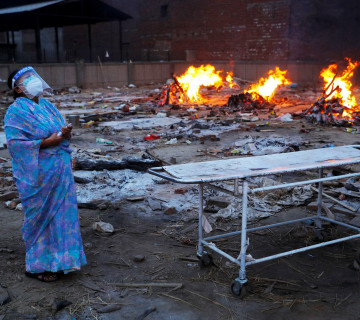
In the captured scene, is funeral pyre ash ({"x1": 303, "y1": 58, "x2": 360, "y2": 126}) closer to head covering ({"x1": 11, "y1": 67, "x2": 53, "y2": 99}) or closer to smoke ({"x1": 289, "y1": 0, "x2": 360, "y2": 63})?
smoke ({"x1": 289, "y1": 0, "x2": 360, "y2": 63})

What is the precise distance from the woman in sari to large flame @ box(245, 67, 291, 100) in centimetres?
1520


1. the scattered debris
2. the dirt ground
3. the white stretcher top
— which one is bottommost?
the dirt ground

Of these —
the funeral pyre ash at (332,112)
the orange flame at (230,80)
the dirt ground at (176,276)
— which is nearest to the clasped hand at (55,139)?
the dirt ground at (176,276)

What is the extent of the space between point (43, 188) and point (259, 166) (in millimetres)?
1852

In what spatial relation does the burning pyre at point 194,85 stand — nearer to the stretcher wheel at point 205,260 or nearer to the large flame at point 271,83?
the large flame at point 271,83

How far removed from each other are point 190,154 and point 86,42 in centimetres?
2721

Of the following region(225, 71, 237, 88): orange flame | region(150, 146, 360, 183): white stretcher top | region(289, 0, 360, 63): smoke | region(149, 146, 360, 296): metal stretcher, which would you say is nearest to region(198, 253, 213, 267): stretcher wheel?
region(149, 146, 360, 296): metal stretcher

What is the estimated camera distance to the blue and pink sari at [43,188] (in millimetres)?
3502

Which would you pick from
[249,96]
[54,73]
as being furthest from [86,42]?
[249,96]

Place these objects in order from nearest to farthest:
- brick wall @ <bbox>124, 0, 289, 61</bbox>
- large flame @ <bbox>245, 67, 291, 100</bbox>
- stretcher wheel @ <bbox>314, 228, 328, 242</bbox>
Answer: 1. stretcher wheel @ <bbox>314, 228, 328, 242</bbox>
2. large flame @ <bbox>245, 67, 291, 100</bbox>
3. brick wall @ <bbox>124, 0, 289, 61</bbox>

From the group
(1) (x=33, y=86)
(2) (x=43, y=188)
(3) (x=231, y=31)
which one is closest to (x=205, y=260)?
(2) (x=43, y=188)

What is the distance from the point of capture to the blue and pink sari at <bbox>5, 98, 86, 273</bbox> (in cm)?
350

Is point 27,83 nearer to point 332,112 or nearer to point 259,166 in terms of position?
point 259,166

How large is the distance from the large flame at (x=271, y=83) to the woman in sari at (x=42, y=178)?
49.9 feet
